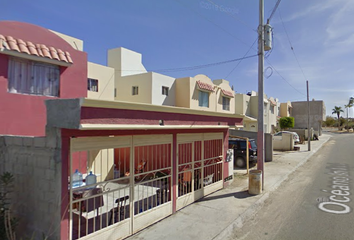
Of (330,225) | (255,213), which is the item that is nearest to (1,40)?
(255,213)

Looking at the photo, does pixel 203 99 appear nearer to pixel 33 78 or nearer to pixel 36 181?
pixel 33 78

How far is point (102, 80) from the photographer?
13734 mm

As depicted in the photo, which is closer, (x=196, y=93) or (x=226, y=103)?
(x=196, y=93)

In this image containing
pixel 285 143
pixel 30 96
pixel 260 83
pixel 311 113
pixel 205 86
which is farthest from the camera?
pixel 311 113

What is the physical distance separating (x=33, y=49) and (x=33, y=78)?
3.05ft

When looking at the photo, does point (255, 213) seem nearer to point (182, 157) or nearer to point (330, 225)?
point (330, 225)

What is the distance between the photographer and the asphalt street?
569 centimetres

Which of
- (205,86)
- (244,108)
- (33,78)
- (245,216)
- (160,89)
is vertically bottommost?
(245,216)

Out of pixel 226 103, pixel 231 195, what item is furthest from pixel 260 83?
pixel 226 103

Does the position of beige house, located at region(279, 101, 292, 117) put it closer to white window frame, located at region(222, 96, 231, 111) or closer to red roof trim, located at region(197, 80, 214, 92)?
white window frame, located at region(222, 96, 231, 111)

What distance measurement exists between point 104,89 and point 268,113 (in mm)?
30854

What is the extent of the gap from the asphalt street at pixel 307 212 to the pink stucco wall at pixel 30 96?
22.6 ft

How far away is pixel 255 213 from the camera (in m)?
7.11

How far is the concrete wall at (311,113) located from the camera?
175ft
